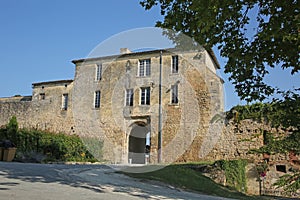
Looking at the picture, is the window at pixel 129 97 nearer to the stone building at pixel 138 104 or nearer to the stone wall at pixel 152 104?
the stone building at pixel 138 104

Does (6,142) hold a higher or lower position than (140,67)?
lower

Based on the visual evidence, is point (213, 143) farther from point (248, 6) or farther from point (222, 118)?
point (248, 6)

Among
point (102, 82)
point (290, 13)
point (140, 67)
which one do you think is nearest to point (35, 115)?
point (102, 82)

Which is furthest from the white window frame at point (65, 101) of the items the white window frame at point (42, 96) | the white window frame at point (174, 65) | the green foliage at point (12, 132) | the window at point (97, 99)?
the green foliage at point (12, 132)

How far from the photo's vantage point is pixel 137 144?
26.8 metres

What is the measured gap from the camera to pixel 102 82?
26734 mm

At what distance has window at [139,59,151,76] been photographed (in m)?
25.0

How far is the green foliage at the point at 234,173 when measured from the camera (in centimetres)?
1533

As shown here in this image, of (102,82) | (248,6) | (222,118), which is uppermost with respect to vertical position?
(102,82)

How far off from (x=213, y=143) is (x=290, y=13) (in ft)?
52.3

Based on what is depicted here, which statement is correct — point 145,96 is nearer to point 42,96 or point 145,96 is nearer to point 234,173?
point 234,173

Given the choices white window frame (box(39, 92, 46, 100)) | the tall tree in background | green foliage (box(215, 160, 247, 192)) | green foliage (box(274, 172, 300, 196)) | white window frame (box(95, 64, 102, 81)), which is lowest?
green foliage (box(215, 160, 247, 192))

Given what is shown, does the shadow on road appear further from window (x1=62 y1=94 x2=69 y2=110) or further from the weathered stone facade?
window (x1=62 y1=94 x2=69 y2=110)

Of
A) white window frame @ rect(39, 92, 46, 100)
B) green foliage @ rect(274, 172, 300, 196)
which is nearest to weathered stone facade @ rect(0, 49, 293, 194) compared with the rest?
white window frame @ rect(39, 92, 46, 100)
